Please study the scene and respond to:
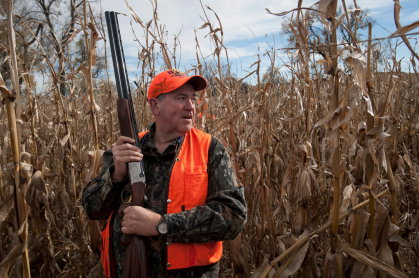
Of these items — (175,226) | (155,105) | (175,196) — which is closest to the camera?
(175,226)

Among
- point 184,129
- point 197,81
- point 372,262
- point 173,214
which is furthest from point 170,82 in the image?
point 372,262

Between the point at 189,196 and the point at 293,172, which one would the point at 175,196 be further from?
the point at 293,172

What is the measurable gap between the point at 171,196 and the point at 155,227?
200mm

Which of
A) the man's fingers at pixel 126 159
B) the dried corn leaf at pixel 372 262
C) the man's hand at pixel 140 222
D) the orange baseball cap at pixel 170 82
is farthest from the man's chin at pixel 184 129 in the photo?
the dried corn leaf at pixel 372 262

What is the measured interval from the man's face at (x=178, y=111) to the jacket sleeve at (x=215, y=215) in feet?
1.07

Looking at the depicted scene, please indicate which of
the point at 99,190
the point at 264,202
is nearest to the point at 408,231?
the point at 264,202

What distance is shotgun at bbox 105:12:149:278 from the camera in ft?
4.85

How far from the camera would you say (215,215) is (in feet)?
5.13

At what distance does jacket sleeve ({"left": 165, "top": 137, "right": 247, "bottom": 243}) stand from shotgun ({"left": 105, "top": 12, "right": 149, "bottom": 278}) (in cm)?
18

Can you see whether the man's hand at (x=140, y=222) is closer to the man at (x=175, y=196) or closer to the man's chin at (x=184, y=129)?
the man at (x=175, y=196)

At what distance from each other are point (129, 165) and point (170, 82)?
608mm

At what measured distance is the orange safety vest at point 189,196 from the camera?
5.23 ft

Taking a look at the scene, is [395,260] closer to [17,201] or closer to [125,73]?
[125,73]

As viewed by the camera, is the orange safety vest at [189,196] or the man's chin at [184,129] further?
the man's chin at [184,129]
